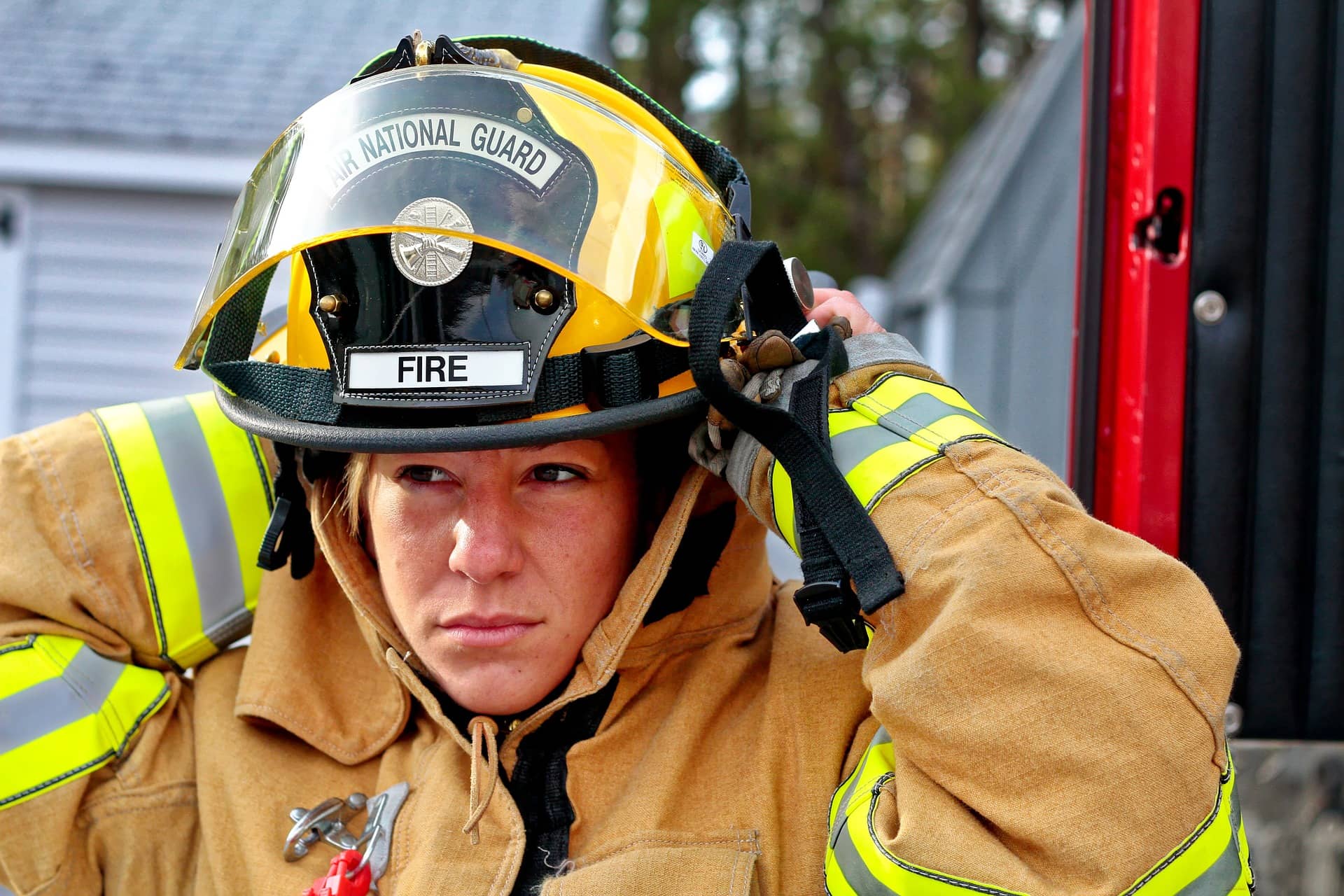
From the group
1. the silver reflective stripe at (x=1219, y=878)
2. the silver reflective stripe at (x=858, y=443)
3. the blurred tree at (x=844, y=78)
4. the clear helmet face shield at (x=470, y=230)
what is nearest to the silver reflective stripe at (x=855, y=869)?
the silver reflective stripe at (x=1219, y=878)

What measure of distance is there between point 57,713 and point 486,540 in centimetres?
78

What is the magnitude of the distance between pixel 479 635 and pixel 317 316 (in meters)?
0.55

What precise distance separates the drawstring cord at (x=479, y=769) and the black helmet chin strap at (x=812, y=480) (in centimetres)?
59

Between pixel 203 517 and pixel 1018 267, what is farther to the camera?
pixel 1018 267

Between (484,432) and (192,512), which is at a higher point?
Result: (484,432)

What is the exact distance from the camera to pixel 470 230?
5.71 feet

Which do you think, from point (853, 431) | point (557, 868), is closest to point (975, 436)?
point (853, 431)

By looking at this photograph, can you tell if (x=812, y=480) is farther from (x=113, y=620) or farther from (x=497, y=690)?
(x=113, y=620)

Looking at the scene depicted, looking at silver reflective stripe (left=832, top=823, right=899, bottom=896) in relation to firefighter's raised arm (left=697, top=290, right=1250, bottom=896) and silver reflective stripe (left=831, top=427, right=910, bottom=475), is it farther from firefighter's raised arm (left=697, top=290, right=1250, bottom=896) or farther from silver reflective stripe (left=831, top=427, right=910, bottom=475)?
silver reflective stripe (left=831, top=427, right=910, bottom=475)

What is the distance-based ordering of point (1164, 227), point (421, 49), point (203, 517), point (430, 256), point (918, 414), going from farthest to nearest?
point (203, 517) < point (1164, 227) < point (421, 49) < point (430, 256) < point (918, 414)

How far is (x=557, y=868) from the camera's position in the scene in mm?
1883

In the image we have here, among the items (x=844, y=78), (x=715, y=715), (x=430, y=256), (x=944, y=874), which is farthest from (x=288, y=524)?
(x=844, y=78)

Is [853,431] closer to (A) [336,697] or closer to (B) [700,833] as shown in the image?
(B) [700,833]

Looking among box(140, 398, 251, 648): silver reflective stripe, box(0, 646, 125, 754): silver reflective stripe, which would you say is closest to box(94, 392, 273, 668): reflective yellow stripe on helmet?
box(140, 398, 251, 648): silver reflective stripe
